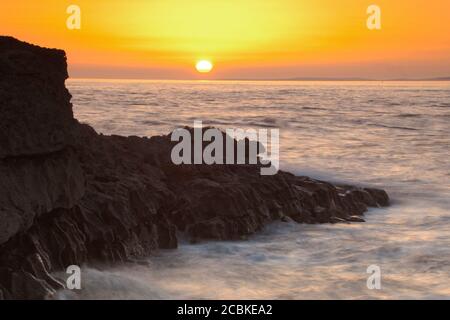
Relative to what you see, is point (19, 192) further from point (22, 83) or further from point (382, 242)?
point (382, 242)

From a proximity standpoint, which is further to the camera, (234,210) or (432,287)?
(234,210)

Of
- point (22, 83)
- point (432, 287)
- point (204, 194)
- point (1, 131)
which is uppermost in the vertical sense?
point (22, 83)

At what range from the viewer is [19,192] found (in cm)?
872

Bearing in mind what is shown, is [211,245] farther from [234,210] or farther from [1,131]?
[1,131]

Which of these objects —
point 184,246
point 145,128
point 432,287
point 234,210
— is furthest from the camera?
point 145,128

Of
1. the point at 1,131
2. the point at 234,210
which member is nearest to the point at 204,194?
the point at 234,210

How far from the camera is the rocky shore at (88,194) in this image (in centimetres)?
870

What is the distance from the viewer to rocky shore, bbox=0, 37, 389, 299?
870 centimetres

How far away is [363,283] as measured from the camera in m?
10.3

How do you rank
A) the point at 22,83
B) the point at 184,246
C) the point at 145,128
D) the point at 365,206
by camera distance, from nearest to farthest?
the point at 22,83 < the point at 184,246 < the point at 365,206 < the point at 145,128

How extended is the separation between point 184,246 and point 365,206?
663 cm

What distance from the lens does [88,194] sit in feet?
35.9

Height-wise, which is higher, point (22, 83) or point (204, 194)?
point (22, 83)

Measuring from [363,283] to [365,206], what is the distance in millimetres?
6483
